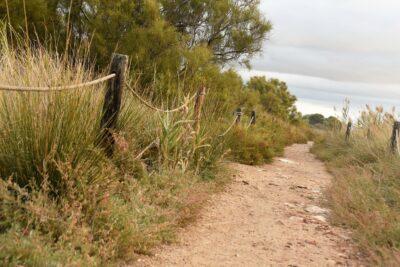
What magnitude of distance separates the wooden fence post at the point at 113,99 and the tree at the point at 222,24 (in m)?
8.85

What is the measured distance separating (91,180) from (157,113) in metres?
2.21

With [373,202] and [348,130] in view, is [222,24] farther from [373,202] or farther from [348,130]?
[373,202]

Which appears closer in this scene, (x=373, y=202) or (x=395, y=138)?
(x=373, y=202)

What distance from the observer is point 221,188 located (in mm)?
6473

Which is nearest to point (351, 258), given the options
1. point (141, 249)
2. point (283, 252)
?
point (283, 252)

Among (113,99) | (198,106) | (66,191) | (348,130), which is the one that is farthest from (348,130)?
(66,191)

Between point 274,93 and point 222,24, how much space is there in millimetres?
18006

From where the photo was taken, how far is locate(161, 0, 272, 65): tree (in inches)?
546

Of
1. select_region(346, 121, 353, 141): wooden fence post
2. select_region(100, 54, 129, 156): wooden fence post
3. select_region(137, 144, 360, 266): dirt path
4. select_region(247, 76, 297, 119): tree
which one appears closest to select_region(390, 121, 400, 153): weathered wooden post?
select_region(137, 144, 360, 266): dirt path

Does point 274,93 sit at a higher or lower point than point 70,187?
higher

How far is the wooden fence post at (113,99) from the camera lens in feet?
15.1

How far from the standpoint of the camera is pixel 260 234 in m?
4.66

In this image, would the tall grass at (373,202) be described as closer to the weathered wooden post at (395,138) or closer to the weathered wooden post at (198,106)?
the weathered wooden post at (395,138)

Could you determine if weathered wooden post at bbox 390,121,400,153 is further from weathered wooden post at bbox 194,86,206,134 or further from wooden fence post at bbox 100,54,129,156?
wooden fence post at bbox 100,54,129,156
